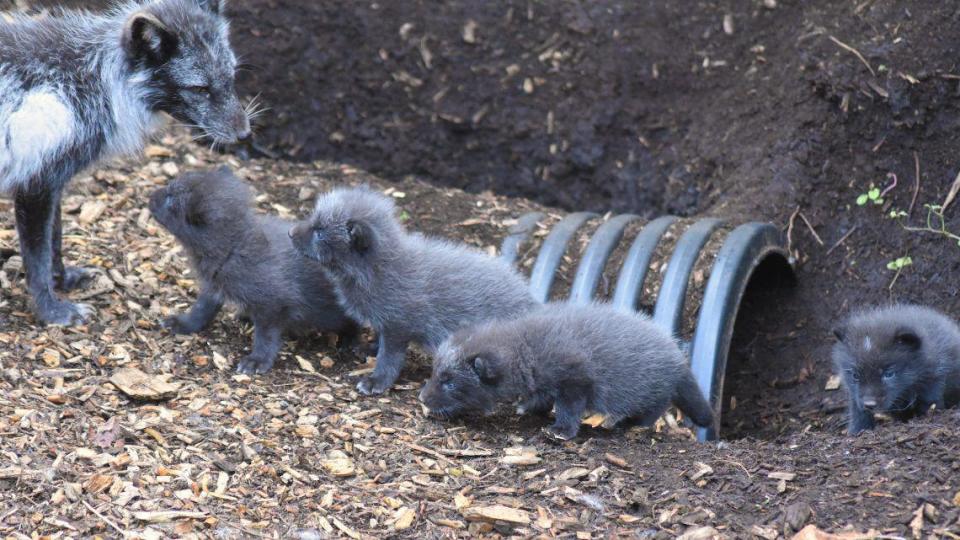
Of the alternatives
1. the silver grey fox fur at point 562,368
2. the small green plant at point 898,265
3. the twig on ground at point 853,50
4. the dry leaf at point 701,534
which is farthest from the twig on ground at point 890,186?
the dry leaf at point 701,534

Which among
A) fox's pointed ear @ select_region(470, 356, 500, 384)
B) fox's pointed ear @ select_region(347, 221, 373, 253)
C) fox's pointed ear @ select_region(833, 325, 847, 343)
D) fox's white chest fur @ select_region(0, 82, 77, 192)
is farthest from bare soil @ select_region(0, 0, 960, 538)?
fox's white chest fur @ select_region(0, 82, 77, 192)

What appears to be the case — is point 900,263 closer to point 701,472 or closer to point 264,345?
point 701,472

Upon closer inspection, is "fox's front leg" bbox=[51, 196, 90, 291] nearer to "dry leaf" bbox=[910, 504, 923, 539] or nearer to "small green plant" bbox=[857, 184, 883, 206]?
"dry leaf" bbox=[910, 504, 923, 539]

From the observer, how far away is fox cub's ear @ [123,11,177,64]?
6668mm

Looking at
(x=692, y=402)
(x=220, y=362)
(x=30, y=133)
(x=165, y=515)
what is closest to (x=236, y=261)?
(x=220, y=362)

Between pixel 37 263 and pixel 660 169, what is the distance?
5608mm

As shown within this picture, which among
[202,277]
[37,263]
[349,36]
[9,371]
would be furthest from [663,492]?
[349,36]

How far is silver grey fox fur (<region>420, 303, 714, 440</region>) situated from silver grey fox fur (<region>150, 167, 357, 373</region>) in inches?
43.6

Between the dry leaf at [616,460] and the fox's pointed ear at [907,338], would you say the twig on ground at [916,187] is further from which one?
the dry leaf at [616,460]

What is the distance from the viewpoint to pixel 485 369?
6297mm

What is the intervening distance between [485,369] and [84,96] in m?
3.04

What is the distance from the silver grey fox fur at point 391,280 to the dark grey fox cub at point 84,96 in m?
1.00

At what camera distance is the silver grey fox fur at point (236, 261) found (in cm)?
690

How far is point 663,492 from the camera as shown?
564 cm
